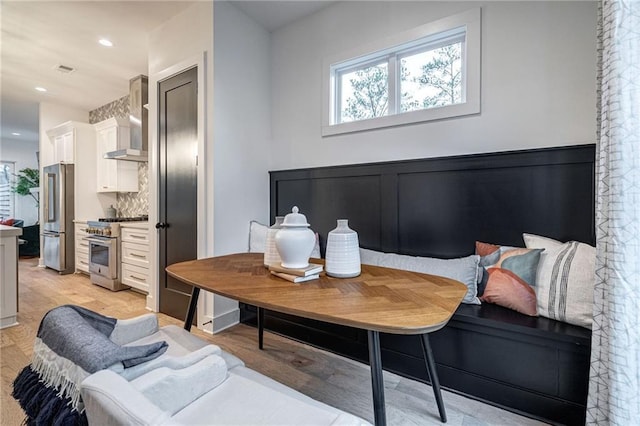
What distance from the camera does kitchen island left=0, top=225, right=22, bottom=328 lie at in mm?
2693

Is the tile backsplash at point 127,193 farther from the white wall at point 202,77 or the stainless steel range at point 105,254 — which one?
the white wall at point 202,77

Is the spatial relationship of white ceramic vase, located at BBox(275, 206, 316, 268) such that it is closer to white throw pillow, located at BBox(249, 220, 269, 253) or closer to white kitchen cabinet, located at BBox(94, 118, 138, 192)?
white throw pillow, located at BBox(249, 220, 269, 253)

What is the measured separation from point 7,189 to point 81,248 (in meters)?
4.98

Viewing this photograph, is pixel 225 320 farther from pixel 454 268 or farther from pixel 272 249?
pixel 454 268

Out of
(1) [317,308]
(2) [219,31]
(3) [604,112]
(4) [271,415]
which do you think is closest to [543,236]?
(3) [604,112]

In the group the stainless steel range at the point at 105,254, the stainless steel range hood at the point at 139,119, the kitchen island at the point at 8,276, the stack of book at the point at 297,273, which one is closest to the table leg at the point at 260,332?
the stack of book at the point at 297,273

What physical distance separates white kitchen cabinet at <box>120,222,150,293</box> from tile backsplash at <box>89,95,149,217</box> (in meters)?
1.06

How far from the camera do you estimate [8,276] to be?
2746 millimetres

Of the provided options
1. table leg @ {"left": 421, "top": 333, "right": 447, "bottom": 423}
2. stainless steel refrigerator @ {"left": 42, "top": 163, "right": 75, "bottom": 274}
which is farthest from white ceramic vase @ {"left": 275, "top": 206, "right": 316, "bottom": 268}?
stainless steel refrigerator @ {"left": 42, "top": 163, "right": 75, "bottom": 274}

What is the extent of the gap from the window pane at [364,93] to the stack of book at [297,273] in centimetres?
178

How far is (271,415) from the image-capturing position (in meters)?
0.86

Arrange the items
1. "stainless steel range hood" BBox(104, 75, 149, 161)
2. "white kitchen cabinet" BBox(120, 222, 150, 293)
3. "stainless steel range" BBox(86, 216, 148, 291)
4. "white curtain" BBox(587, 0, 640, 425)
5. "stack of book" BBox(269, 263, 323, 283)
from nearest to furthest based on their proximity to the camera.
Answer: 1. "white curtain" BBox(587, 0, 640, 425)
2. "stack of book" BBox(269, 263, 323, 283)
3. "white kitchen cabinet" BBox(120, 222, 150, 293)
4. "stainless steel range" BBox(86, 216, 148, 291)
5. "stainless steel range hood" BBox(104, 75, 149, 161)

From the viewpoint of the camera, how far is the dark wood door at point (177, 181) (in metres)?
2.76

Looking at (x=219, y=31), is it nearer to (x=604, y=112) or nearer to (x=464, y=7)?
(x=464, y=7)
